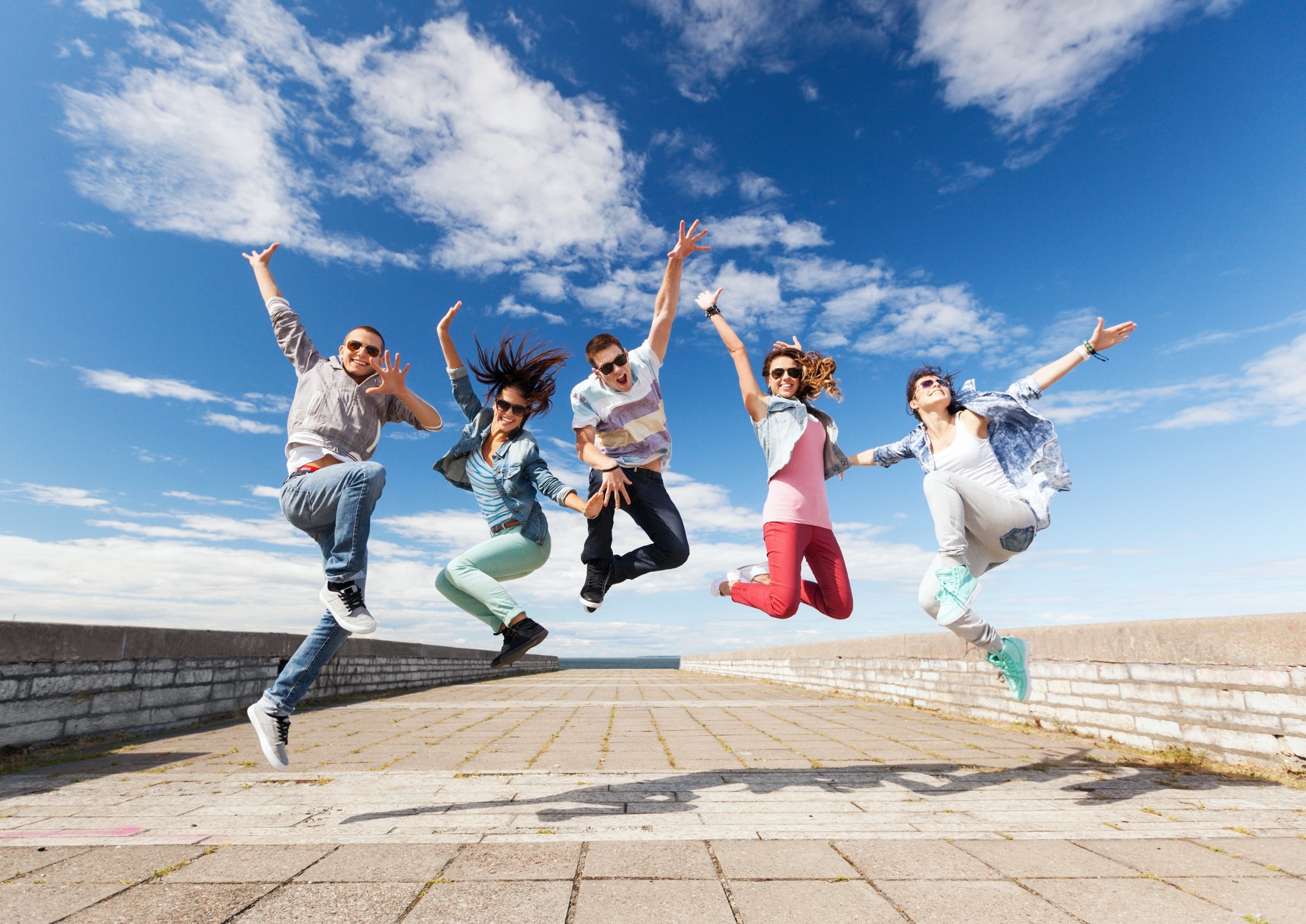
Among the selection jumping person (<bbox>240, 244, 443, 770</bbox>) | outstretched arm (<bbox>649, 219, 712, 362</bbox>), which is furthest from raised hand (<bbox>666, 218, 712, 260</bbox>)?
jumping person (<bbox>240, 244, 443, 770</bbox>)

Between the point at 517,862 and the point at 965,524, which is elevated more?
the point at 965,524

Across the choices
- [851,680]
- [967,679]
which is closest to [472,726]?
[967,679]

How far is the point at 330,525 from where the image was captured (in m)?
3.28

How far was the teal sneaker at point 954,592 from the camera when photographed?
328cm

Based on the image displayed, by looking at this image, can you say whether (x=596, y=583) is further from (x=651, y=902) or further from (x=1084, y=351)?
(x=1084, y=351)

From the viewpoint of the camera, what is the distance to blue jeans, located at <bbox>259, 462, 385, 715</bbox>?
3092 mm

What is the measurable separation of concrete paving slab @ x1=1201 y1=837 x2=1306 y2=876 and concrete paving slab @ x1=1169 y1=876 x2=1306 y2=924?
0.19m

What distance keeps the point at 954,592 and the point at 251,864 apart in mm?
3251

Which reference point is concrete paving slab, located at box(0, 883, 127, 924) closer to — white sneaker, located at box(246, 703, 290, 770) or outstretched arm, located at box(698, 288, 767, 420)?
white sneaker, located at box(246, 703, 290, 770)

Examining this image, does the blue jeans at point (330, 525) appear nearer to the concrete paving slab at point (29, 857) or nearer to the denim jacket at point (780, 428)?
the concrete paving slab at point (29, 857)

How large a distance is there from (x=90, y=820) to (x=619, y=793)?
259cm

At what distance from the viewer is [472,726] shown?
272 inches

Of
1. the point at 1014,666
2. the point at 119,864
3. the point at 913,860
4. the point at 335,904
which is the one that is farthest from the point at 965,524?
the point at 119,864

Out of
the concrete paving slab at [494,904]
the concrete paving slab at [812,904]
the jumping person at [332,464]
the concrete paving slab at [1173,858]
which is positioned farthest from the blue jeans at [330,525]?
the concrete paving slab at [1173,858]
